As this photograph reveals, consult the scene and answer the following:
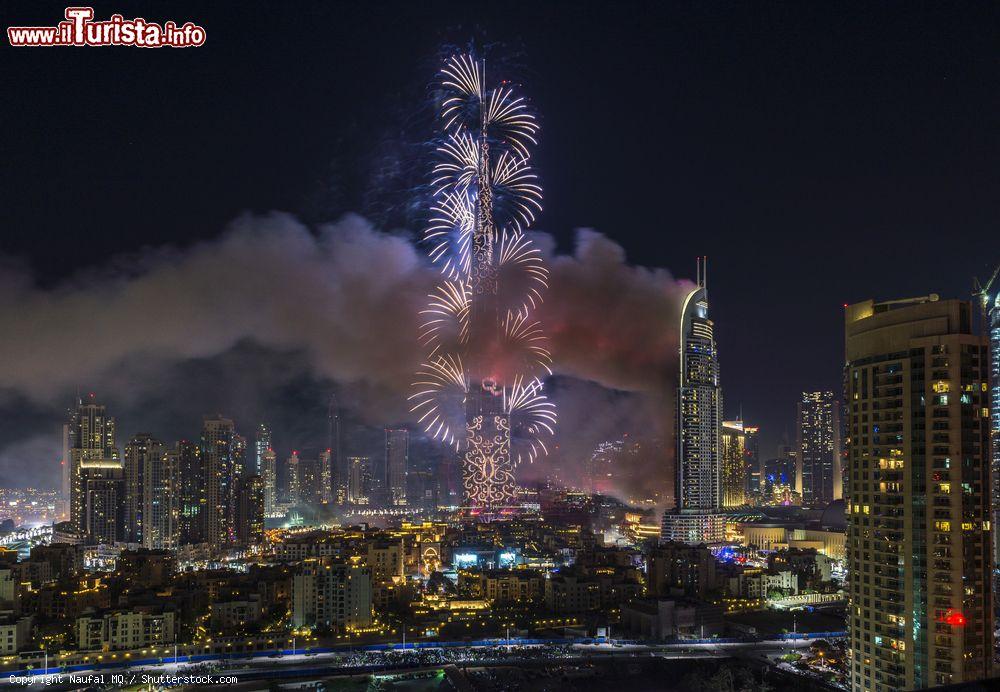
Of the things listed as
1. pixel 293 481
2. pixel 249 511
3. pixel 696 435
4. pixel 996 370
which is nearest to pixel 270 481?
pixel 293 481

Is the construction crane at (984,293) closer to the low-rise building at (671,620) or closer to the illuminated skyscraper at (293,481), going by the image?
the low-rise building at (671,620)

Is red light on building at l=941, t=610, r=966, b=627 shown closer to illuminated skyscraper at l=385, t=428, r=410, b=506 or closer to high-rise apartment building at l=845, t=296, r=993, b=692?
high-rise apartment building at l=845, t=296, r=993, b=692

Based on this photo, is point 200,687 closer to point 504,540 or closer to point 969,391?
point 969,391

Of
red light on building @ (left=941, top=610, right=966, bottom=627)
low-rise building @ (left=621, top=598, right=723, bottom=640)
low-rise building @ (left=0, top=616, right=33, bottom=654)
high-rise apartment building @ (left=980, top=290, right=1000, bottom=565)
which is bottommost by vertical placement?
low-rise building @ (left=621, top=598, right=723, bottom=640)

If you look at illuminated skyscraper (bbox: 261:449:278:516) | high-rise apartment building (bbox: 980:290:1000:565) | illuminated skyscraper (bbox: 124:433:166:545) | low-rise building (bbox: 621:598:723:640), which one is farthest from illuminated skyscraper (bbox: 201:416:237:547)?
high-rise apartment building (bbox: 980:290:1000:565)

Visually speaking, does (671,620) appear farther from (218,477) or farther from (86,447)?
(86,447)
